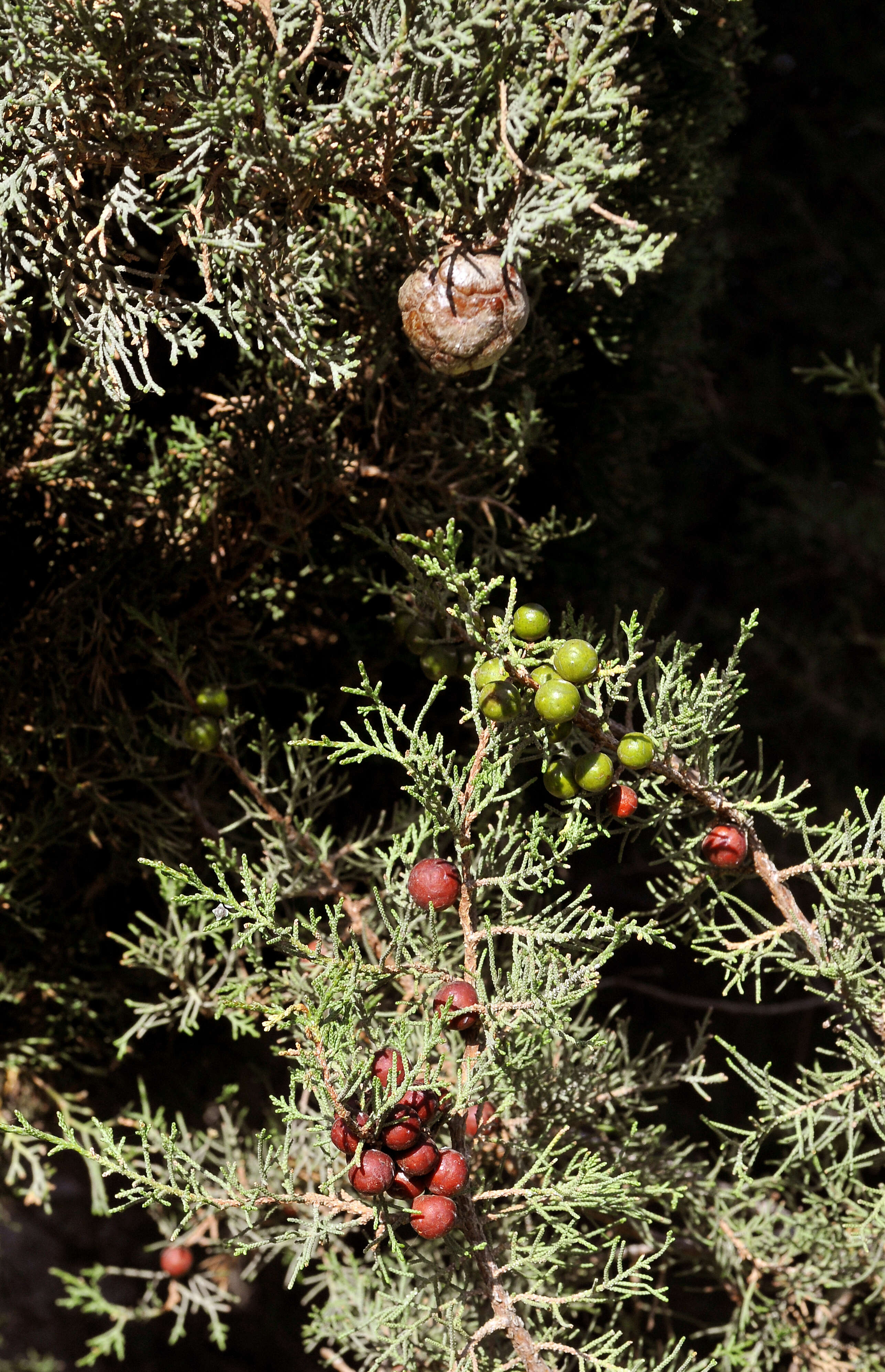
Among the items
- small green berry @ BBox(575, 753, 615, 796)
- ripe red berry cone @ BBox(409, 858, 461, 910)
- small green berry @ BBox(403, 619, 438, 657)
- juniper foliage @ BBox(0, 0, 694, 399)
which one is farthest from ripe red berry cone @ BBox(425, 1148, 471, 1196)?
juniper foliage @ BBox(0, 0, 694, 399)

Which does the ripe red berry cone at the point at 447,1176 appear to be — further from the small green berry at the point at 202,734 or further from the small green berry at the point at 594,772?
the small green berry at the point at 202,734

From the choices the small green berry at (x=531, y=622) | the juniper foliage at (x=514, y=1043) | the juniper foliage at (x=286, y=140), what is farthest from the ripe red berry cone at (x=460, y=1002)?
the juniper foliage at (x=286, y=140)

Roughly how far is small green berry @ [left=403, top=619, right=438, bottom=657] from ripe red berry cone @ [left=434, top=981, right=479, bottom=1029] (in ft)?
A: 0.87

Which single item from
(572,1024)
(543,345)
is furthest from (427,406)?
(572,1024)

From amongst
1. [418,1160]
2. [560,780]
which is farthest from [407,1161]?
[560,780]

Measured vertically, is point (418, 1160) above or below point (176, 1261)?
above

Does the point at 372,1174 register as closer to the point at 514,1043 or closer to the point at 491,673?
the point at 514,1043

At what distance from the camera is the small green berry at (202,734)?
35.3 inches

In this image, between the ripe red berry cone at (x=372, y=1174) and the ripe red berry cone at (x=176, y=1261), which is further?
the ripe red berry cone at (x=176, y=1261)

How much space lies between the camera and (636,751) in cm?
71

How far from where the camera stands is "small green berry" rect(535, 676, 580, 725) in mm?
658

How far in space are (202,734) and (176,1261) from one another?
2.14 feet

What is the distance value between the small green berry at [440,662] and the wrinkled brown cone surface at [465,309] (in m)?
0.22

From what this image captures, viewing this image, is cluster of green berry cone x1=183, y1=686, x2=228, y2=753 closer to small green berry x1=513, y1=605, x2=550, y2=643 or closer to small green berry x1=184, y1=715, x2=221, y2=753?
small green berry x1=184, y1=715, x2=221, y2=753
